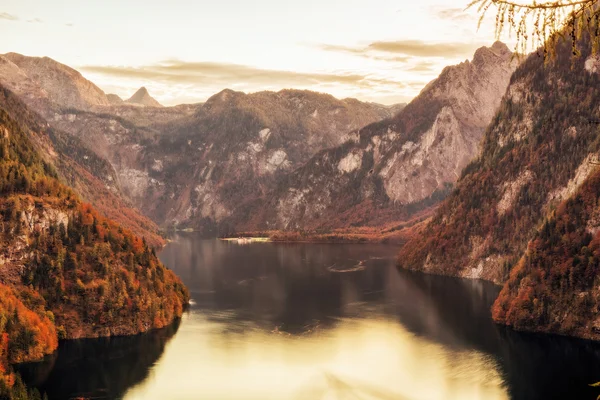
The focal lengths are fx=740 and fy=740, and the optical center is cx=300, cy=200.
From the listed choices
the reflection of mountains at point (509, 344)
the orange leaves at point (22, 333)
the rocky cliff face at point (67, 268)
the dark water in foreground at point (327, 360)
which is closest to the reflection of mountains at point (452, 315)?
the reflection of mountains at point (509, 344)

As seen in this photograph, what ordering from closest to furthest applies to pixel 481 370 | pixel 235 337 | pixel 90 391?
pixel 90 391 < pixel 481 370 < pixel 235 337

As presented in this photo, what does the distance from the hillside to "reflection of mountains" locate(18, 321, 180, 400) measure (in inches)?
161

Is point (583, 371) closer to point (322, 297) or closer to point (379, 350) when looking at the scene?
point (379, 350)

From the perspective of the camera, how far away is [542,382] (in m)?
→ 112

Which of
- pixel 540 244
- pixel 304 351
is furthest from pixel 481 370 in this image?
pixel 540 244

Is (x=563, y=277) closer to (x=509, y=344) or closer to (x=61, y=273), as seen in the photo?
(x=509, y=344)

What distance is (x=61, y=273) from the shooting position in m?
149

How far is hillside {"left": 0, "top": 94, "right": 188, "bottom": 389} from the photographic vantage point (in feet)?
434

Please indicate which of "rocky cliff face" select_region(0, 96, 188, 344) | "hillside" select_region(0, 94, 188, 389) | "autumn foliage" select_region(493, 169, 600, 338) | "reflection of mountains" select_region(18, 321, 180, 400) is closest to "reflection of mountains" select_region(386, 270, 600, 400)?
"autumn foliage" select_region(493, 169, 600, 338)

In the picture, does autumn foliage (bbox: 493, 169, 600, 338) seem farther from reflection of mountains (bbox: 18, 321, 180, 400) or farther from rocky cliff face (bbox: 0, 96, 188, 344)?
rocky cliff face (bbox: 0, 96, 188, 344)

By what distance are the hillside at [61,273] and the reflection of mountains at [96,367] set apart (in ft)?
13.4

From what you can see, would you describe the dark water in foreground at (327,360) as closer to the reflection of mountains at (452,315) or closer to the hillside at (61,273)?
the reflection of mountains at (452,315)

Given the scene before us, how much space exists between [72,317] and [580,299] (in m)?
97.9

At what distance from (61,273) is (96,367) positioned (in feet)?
108
